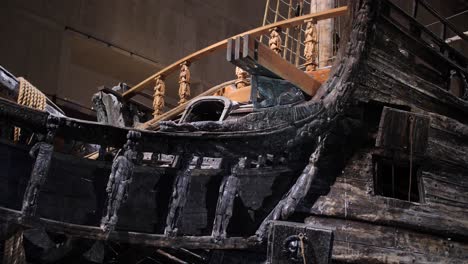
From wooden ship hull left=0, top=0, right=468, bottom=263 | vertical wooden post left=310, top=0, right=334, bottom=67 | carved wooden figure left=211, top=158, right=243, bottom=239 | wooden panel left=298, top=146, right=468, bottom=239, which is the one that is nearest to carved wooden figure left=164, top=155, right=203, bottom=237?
wooden ship hull left=0, top=0, right=468, bottom=263

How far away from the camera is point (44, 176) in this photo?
8.91ft

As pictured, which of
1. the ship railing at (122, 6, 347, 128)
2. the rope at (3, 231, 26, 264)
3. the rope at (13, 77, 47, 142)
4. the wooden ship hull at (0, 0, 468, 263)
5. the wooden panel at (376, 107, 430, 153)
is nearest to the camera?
the rope at (3, 231, 26, 264)

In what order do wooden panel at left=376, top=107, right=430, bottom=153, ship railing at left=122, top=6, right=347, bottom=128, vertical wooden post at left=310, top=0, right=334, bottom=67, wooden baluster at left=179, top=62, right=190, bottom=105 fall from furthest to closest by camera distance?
vertical wooden post at left=310, top=0, right=334, bottom=67
wooden baluster at left=179, top=62, right=190, bottom=105
ship railing at left=122, top=6, right=347, bottom=128
wooden panel at left=376, top=107, right=430, bottom=153

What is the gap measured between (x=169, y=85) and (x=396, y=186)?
6.59 m

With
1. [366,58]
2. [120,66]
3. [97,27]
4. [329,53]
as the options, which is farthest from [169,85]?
[366,58]

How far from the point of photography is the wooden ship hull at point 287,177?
290 cm

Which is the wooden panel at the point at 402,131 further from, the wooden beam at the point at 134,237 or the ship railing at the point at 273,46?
the wooden beam at the point at 134,237

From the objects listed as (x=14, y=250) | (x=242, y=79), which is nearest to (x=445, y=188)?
(x=242, y=79)

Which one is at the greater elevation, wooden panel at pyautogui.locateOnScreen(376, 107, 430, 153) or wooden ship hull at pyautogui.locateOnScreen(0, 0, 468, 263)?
wooden panel at pyautogui.locateOnScreen(376, 107, 430, 153)

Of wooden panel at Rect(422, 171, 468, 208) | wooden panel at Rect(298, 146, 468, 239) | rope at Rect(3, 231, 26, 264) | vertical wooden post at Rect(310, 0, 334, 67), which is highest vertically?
vertical wooden post at Rect(310, 0, 334, 67)

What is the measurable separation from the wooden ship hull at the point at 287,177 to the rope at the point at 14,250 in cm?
7

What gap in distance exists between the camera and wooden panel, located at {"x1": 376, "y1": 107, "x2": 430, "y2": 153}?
3.11 metres

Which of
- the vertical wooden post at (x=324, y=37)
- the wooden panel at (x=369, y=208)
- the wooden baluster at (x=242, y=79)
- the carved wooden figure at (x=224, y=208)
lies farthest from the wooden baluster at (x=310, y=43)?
the vertical wooden post at (x=324, y=37)

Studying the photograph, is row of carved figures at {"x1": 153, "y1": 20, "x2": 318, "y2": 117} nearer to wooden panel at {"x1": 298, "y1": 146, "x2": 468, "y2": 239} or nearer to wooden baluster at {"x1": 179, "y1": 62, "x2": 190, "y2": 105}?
wooden baluster at {"x1": 179, "y1": 62, "x2": 190, "y2": 105}
